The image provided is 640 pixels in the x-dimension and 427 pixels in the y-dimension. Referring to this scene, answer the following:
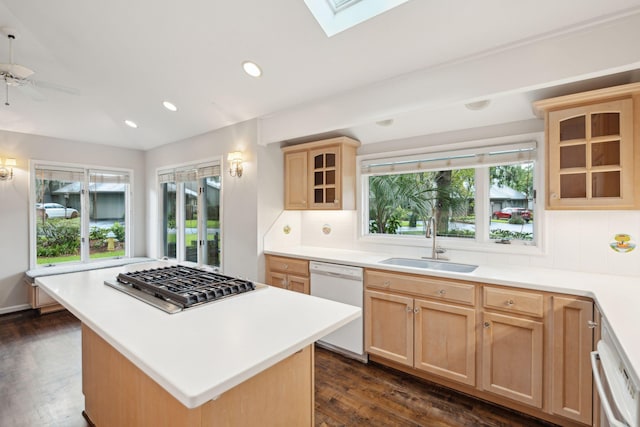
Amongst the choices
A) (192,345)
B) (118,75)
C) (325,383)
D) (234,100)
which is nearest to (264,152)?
(234,100)

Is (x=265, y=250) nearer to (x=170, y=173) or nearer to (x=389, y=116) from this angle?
(x=389, y=116)

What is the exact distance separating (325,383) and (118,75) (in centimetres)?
341

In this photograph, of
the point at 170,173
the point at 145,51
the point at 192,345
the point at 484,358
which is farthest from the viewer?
the point at 170,173

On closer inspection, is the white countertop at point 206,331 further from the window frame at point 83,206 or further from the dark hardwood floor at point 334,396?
the window frame at point 83,206

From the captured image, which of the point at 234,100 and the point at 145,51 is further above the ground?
the point at 145,51

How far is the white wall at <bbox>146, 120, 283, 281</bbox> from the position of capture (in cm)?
344

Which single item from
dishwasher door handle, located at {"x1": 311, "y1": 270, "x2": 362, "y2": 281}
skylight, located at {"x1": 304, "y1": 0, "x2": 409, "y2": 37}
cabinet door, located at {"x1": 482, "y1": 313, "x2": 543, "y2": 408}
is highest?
skylight, located at {"x1": 304, "y1": 0, "x2": 409, "y2": 37}

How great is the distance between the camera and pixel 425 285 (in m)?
2.42

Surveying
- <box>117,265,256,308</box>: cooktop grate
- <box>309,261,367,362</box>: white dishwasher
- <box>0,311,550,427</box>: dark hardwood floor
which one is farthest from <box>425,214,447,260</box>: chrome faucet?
<box>117,265,256,308</box>: cooktop grate

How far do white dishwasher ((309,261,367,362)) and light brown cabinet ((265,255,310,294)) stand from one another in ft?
Result: 0.33

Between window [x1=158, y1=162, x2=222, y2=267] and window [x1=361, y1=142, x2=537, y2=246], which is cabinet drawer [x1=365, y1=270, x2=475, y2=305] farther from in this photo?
window [x1=158, y1=162, x2=222, y2=267]

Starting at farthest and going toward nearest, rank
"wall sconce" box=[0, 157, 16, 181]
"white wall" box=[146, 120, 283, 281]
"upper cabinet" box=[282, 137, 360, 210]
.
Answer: "wall sconce" box=[0, 157, 16, 181]
"white wall" box=[146, 120, 283, 281]
"upper cabinet" box=[282, 137, 360, 210]

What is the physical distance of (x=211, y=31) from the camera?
7.63ft

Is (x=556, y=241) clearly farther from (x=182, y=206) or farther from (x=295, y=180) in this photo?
(x=182, y=206)
